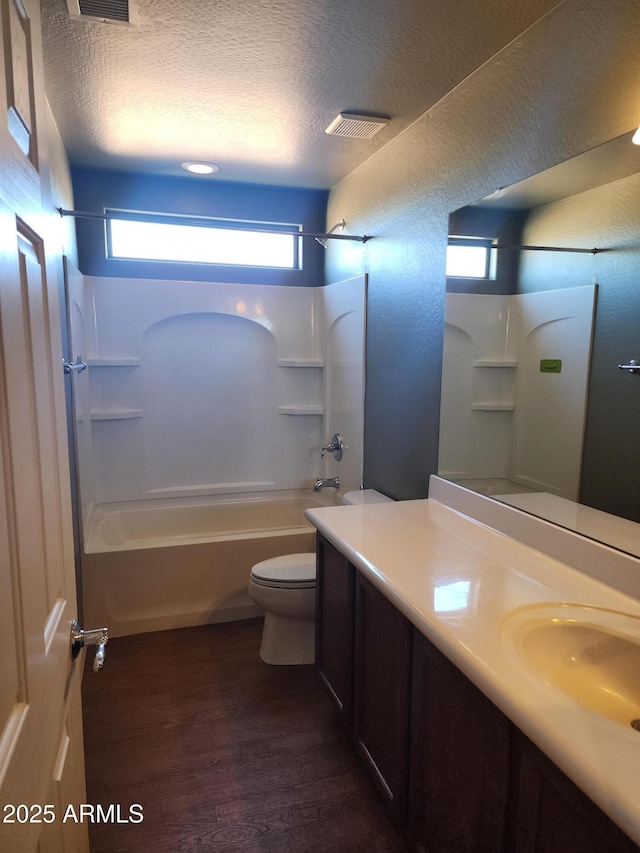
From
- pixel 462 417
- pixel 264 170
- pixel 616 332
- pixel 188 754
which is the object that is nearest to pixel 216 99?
pixel 264 170

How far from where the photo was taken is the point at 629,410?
1.40m

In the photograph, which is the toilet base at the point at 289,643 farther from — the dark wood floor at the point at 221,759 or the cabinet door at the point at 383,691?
the cabinet door at the point at 383,691

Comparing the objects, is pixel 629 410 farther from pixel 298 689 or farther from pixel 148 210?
pixel 148 210

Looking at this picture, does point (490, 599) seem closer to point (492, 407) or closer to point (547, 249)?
point (492, 407)

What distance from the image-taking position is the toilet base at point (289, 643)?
260 cm

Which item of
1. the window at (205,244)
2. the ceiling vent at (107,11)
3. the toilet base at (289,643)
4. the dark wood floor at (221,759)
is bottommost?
the dark wood floor at (221,759)

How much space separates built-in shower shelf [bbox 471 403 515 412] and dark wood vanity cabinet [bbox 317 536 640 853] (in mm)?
782

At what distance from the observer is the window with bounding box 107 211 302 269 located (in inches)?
133

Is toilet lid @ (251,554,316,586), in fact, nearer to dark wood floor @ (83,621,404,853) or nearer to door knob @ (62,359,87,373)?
dark wood floor @ (83,621,404,853)

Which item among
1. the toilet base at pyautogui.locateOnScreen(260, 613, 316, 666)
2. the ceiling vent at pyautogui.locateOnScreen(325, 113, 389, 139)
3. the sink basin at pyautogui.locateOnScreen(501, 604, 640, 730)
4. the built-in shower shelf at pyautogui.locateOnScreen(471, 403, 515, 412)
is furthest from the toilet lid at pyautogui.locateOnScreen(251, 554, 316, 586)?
the ceiling vent at pyautogui.locateOnScreen(325, 113, 389, 139)

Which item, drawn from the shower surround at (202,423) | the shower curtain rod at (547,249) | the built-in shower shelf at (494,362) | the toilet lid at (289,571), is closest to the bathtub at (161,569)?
the shower surround at (202,423)

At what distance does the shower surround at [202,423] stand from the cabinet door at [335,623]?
99cm

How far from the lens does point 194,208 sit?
3361 millimetres

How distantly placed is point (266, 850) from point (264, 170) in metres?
3.22
